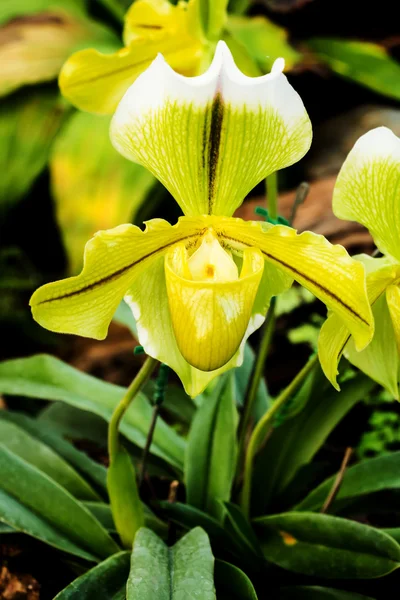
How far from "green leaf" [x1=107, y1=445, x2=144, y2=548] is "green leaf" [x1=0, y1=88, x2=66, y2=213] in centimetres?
139

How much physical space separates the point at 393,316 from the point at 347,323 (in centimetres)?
10

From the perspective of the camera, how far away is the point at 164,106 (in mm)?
542

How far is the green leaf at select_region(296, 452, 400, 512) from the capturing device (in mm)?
861

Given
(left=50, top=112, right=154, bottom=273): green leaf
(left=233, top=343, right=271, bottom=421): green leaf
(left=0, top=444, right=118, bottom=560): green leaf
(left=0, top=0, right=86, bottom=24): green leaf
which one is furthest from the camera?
(left=0, top=0, right=86, bottom=24): green leaf

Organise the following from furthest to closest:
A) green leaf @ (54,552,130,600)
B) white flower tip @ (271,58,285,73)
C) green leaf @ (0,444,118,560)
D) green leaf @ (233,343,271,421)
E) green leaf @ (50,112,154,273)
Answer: green leaf @ (50,112,154,273) < green leaf @ (233,343,271,421) < green leaf @ (0,444,118,560) < green leaf @ (54,552,130,600) < white flower tip @ (271,58,285,73)

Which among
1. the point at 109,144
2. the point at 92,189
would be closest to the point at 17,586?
the point at 92,189

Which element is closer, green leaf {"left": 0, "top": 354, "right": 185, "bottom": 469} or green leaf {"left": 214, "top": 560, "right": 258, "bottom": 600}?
green leaf {"left": 214, "top": 560, "right": 258, "bottom": 600}

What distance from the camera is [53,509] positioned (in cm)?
77

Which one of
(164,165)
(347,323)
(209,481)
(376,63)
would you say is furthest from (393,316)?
(376,63)

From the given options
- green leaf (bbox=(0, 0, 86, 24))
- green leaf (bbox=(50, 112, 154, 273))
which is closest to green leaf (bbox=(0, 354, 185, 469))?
green leaf (bbox=(50, 112, 154, 273))

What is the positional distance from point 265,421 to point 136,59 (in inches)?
21.8

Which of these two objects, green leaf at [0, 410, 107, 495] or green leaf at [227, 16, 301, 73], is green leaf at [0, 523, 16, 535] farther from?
green leaf at [227, 16, 301, 73]

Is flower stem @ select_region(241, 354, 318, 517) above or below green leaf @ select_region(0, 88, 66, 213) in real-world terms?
below

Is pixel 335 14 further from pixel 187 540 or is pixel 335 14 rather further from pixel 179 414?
pixel 187 540
